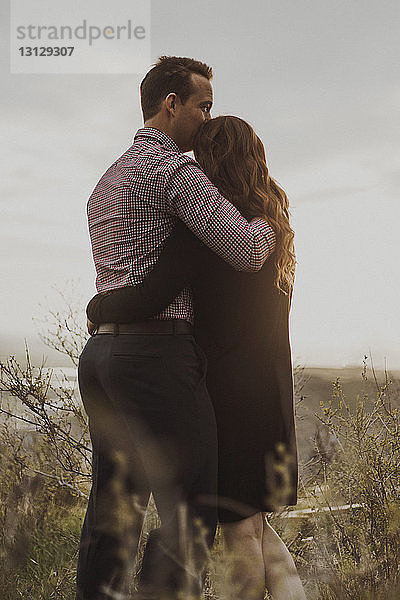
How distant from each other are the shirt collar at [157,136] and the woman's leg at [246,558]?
40.4 inches

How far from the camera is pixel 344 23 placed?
12.2ft

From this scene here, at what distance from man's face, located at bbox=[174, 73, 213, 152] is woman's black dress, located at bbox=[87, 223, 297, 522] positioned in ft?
1.11

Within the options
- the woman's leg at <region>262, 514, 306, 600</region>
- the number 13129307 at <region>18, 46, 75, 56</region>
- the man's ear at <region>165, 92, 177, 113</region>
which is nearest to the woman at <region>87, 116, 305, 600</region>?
the woman's leg at <region>262, 514, 306, 600</region>

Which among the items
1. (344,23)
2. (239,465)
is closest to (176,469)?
(239,465)

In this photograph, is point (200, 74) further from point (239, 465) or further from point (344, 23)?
point (344, 23)

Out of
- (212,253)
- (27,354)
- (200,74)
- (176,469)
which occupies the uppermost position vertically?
(200,74)

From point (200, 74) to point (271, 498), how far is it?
46.7 inches

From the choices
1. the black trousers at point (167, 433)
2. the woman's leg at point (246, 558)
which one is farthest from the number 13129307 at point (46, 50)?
the woman's leg at point (246, 558)

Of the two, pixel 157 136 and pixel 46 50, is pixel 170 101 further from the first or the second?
pixel 46 50

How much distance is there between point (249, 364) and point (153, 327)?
0.32 metres

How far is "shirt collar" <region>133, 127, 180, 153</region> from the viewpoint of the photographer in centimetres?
198

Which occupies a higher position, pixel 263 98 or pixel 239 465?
pixel 263 98

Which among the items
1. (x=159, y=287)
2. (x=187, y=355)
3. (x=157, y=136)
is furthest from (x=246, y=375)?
(x=157, y=136)

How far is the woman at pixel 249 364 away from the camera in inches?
76.2
